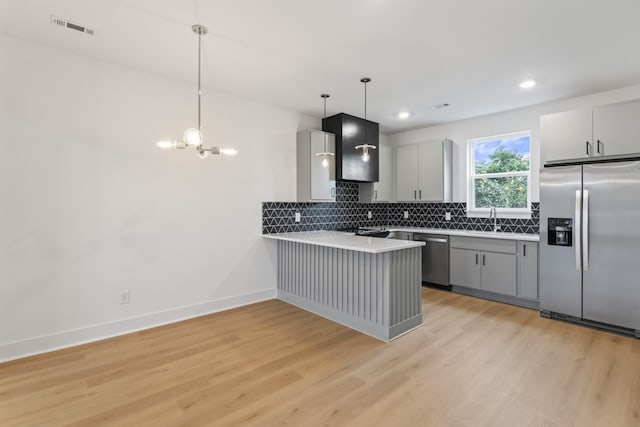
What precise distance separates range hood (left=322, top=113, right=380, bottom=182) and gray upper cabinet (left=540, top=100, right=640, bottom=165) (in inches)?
87.4

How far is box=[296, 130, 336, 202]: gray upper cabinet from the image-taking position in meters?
4.39

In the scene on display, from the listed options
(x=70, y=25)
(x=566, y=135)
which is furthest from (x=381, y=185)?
(x=70, y=25)

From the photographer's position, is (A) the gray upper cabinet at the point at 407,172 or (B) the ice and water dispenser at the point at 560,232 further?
(A) the gray upper cabinet at the point at 407,172

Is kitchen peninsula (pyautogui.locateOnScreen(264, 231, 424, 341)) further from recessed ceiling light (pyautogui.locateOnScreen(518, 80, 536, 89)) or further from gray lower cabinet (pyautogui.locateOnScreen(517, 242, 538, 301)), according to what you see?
recessed ceiling light (pyautogui.locateOnScreen(518, 80, 536, 89))

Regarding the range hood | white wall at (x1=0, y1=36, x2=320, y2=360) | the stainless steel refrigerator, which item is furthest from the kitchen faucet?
white wall at (x1=0, y1=36, x2=320, y2=360)

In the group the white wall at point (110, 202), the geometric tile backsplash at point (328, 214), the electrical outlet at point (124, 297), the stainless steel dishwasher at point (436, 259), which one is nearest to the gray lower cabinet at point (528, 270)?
the stainless steel dishwasher at point (436, 259)

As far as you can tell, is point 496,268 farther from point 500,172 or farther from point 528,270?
point 500,172

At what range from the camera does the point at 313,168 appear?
4.40 meters

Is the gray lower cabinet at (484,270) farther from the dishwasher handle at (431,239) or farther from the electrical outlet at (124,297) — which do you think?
the electrical outlet at (124,297)

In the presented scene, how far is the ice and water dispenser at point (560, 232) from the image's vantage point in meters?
3.40

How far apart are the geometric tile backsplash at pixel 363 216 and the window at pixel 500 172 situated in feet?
0.73

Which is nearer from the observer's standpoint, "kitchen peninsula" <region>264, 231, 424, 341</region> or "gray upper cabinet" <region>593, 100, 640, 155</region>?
"kitchen peninsula" <region>264, 231, 424, 341</region>

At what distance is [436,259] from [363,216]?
4.79 feet

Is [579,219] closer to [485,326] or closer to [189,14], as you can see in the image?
[485,326]
